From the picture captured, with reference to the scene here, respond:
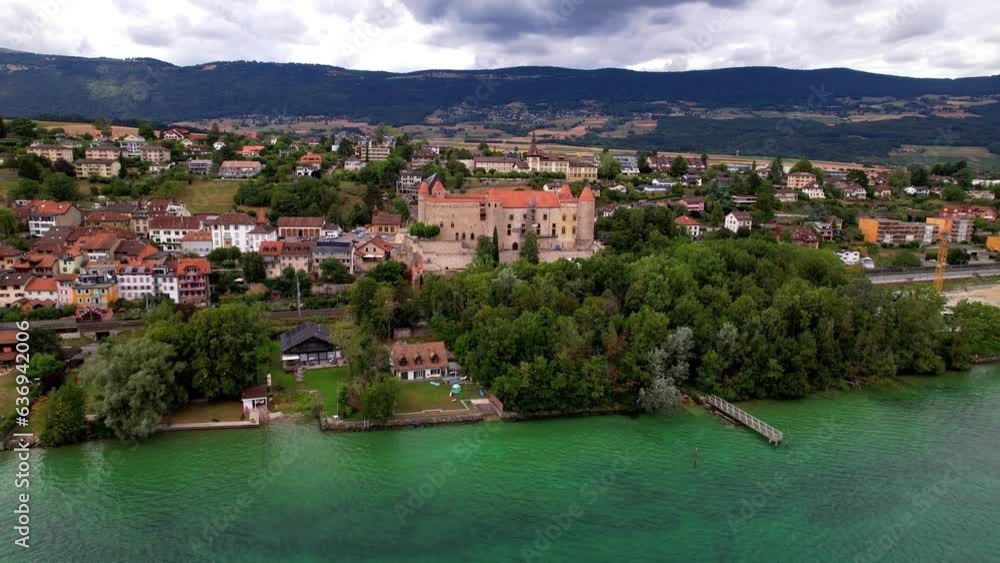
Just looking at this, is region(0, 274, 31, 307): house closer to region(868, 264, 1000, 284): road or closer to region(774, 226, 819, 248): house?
region(774, 226, 819, 248): house

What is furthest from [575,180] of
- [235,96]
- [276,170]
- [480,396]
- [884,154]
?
[235,96]

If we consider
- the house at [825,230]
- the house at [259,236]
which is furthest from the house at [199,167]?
the house at [825,230]

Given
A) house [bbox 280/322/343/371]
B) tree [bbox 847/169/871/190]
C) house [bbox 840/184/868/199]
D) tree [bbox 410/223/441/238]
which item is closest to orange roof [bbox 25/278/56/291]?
house [bbox 280/322/343/371]

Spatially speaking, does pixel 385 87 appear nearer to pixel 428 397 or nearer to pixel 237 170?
pixel 237 170

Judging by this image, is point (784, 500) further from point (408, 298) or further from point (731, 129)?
point (731, 129)

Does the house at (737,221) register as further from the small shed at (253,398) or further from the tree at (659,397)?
the small shed at (253,398)

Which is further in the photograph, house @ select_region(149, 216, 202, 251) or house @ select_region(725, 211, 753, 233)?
house @ select_region(725, 211, 753, 233)

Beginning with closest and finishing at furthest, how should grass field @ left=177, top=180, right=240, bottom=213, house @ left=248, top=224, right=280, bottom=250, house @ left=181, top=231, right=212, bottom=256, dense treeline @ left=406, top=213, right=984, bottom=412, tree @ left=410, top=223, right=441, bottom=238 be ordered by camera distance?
dense treeline @ left=406, top=213, right=984, bottom=412 → tree @ left=410, top=223, right=441, bottom=238 → house @ left=248, top=224, right=280, bottom=250 → house @ left=181, top=231, right=212, bottom=256 → grass field @ left=177, top=180, right=240, bottom=213

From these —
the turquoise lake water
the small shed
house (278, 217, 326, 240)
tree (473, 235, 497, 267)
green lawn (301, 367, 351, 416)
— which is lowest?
the turquoise lake water
